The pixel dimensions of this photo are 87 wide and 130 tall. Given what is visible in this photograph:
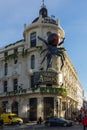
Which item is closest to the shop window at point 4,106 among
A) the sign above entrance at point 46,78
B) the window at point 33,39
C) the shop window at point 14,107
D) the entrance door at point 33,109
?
the shop window at point 14,107

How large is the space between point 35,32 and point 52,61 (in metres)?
7.20

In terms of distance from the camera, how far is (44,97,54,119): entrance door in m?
59.6

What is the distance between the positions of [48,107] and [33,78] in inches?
264

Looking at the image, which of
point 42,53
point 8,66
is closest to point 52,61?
point 42,53

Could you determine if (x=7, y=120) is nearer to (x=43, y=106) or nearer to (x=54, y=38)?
(x=43, y=106)

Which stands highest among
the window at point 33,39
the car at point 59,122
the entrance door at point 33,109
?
the window at point 33,39

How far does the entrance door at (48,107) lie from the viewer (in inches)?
2345

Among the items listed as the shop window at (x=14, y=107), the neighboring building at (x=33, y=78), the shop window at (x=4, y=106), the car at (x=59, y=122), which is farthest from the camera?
the shop window at (x=4, y=106)

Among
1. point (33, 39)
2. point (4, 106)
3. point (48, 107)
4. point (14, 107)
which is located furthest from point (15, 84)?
point (48, 107)

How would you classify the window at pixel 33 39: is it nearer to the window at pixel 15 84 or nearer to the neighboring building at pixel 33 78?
the neighboring building at pixel 33 78

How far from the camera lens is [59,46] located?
210 ft

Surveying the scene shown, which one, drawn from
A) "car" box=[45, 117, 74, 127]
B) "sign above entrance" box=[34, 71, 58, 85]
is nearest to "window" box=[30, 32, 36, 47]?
"sign above entrance" box=[34, 71, 58, 85]

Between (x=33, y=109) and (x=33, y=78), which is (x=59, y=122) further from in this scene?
(x=33, y=78)

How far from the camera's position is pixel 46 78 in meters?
60.4
